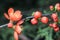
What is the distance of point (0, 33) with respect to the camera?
2.07 m

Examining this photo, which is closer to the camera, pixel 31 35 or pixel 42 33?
pixel 42 33

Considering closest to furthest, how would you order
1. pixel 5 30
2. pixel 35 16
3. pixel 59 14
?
pixel 35 16, pixel 59 14, pixel 5 30

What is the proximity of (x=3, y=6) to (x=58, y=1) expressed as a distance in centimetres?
65

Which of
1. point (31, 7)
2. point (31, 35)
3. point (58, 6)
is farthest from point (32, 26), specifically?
point (58, 6)

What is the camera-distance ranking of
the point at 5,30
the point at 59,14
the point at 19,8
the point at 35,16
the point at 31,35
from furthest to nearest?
the point at 19,8 → the point at 31,35 → the point at 5,30 → the point at 59,14 → the point at 35,16

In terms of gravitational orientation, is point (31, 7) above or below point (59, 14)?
above

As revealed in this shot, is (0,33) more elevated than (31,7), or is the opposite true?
(31,7)

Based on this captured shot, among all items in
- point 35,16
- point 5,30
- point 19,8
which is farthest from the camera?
point 19,8

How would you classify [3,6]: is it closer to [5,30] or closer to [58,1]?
[5,30]

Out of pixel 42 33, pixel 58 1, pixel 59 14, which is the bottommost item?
pixel 42 33

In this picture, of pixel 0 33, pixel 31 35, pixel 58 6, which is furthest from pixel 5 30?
pixel 58 6

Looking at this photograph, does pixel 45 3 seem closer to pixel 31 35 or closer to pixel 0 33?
pixel 31 35

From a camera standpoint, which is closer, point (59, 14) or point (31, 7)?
point (59, 14)

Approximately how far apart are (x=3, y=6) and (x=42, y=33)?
2.24 feet
